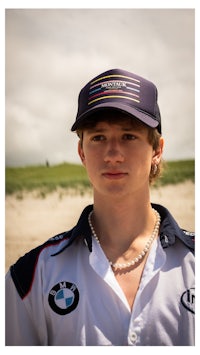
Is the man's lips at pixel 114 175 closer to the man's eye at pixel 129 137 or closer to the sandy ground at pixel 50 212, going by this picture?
the man's eye at pixel 129 137

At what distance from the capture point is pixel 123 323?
1.11 metres

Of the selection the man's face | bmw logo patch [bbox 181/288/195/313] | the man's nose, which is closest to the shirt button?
bmw logo patch [bbox 181/288/195/313]

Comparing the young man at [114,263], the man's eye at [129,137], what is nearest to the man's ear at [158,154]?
the young man at [114,263]

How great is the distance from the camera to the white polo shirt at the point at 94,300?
3.66 ft

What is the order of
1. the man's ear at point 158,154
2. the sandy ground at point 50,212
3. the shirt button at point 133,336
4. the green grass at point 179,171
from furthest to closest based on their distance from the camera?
the sandy ground at point 50,212, the green grass at point 179,171, the man's ear at point 158,154, the shirt button at point 133,336

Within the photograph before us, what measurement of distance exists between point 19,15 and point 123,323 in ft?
4.47

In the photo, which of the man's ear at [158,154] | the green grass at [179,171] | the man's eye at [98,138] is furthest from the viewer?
the green grass at [179,171]

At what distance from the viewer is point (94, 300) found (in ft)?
3.78

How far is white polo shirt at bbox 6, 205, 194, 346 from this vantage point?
1.11m

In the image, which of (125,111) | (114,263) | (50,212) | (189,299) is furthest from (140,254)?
(50,212)

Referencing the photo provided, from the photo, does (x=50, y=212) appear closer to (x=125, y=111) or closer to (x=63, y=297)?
(x=63, y=297)

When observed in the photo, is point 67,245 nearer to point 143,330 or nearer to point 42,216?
point 143,330

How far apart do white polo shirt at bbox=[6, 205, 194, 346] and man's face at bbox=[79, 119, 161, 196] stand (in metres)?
0.23
